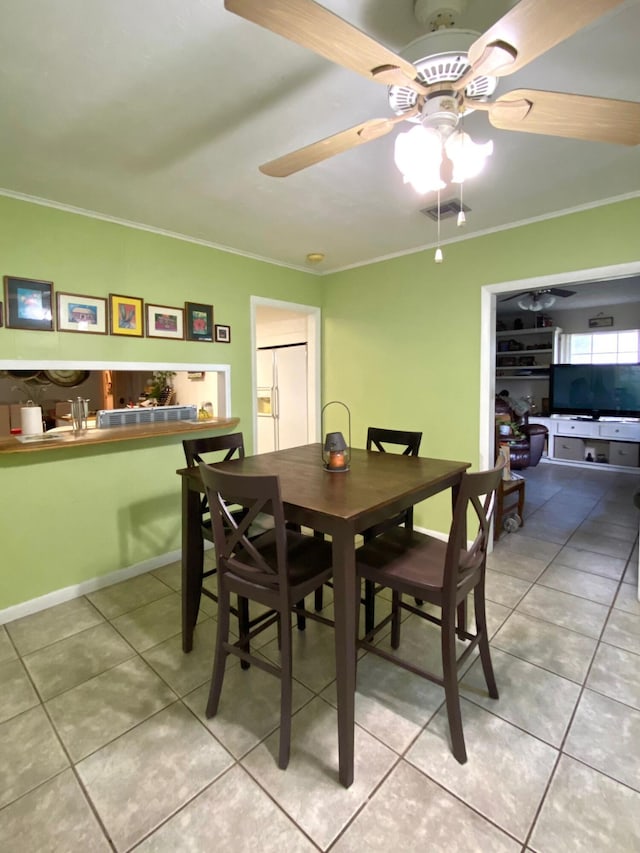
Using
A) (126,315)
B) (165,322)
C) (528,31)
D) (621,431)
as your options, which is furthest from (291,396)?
(621,431)

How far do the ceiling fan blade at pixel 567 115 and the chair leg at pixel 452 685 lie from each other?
161cm

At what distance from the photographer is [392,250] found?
3420 mm

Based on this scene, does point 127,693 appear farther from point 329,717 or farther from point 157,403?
point 157,403

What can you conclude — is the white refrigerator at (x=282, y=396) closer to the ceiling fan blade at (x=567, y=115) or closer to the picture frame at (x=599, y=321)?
the ceiling fan blade at (x=567, y=115)

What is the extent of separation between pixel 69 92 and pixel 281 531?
5.80 ft

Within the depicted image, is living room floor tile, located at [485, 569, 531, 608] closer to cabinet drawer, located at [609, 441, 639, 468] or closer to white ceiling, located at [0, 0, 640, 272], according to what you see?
white ceiling, located at [0, 0, 640, 272]

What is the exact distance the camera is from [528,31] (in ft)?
2.91

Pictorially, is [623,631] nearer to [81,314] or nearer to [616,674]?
[616,674]

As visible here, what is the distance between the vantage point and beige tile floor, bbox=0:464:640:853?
4.06 feet

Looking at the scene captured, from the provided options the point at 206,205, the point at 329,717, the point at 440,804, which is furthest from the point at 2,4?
the point at 440,804

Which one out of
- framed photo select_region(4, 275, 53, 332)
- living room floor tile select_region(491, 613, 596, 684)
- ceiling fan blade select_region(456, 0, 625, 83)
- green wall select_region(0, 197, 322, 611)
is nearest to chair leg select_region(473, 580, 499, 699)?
living room floor tile select_region(491, 613, 596, 684)

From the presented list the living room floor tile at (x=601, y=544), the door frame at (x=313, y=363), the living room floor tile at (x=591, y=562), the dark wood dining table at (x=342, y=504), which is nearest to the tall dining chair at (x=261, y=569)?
the dark wood dining table at (x=342, y=504)

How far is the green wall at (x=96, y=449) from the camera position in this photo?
2.35 meters

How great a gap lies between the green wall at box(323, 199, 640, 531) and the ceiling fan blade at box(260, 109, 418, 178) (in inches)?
76.2
